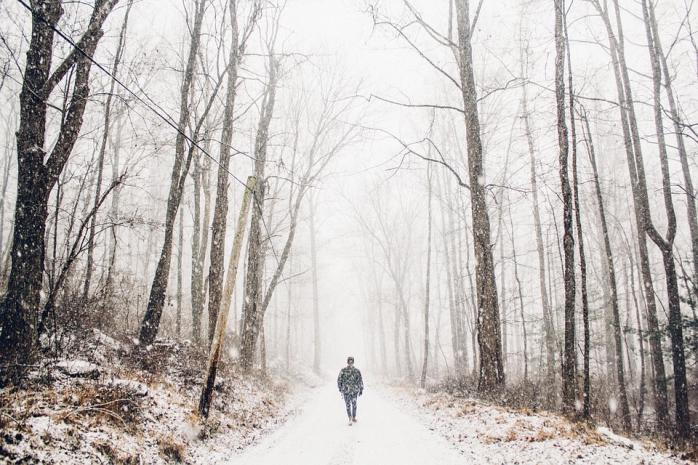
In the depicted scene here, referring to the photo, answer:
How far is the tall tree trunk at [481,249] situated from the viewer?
33.5 feet

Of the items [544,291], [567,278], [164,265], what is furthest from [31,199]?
[544,291]

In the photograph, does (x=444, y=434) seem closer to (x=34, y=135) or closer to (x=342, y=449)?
(x=342, y=449)

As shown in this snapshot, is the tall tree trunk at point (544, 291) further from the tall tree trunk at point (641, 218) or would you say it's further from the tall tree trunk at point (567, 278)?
the tall tree trunk at point (567, 278)

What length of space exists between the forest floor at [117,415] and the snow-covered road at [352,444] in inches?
24.8

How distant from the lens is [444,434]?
8.30 metres

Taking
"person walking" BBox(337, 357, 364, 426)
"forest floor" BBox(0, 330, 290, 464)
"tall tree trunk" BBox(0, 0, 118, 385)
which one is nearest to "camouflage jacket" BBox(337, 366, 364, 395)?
"person walking" BBox(337, 357, 364, 426)

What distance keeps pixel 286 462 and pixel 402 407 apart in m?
7.90

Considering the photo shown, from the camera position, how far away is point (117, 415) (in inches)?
216

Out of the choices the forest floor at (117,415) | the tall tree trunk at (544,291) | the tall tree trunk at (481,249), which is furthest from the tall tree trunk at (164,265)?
the tall tree trunk at (544,291)

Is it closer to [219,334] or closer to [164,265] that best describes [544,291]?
[219,334]

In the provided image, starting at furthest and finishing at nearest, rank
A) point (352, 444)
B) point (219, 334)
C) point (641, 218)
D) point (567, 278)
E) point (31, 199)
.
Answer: point (641, 218)
point (567, 278)
point (219, 334)
point (352, 444)
point (31, 199)

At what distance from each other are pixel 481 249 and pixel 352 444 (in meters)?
5.99

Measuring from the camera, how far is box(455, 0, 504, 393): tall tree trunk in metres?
10.2

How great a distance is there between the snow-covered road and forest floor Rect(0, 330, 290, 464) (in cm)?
63
